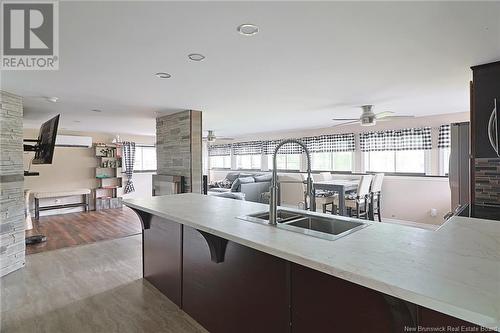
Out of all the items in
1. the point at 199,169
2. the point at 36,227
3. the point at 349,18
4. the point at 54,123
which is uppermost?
the point at 349,18

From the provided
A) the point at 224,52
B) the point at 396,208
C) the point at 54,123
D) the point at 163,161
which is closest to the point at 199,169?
the point at 163,161

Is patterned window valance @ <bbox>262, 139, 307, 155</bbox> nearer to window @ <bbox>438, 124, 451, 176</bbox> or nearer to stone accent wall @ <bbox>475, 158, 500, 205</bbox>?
window @ <bbox>438, 124, 451, 176</bbox>

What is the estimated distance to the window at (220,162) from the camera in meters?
9.80

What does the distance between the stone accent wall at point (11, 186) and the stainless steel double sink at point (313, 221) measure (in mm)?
2994

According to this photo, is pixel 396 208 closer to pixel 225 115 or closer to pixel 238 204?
pixel 225 115

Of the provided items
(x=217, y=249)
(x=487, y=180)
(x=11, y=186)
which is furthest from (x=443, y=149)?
(x=11, y=186)

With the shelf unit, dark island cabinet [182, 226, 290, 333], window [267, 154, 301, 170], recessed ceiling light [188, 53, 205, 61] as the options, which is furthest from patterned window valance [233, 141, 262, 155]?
dark island cabinet [182, 226, 290, 333]

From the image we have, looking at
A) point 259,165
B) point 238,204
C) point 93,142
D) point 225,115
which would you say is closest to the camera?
point 238,204

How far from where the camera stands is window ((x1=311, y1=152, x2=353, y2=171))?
21.4 ft

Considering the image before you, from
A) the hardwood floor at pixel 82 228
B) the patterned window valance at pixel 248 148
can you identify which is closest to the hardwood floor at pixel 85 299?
the hardwood floor at pixel 82 228

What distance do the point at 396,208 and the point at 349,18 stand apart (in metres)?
4.98

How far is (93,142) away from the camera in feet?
24.6

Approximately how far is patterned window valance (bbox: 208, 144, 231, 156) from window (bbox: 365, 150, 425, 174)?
498 cm

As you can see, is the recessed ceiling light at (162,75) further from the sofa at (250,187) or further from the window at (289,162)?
the window at (289,162)
